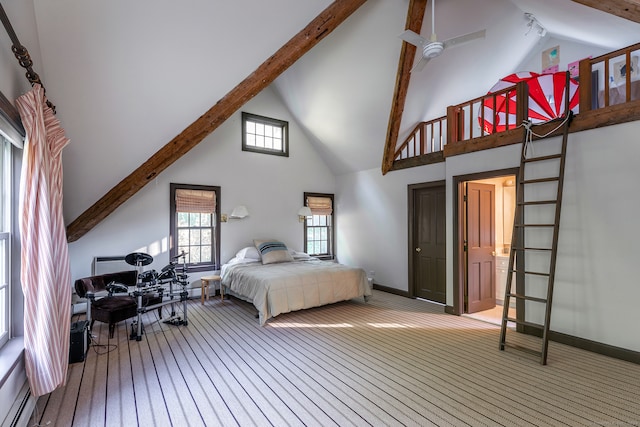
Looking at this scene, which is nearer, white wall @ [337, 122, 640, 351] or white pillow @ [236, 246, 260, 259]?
white wall @ [337, 122, 640, 351]

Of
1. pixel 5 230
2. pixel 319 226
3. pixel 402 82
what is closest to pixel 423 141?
pixel 402 82

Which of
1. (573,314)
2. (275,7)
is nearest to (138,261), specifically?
(275,7)

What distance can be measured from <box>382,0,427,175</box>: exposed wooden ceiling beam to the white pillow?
3.06 m

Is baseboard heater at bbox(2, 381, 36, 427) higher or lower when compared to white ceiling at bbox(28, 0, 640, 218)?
lower

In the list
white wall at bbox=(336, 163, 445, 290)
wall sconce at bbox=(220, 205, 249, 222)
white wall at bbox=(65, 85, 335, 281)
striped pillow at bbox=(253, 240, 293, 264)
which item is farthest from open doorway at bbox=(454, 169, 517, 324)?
wall sconce at bbox=(220, 205, 249, 222)

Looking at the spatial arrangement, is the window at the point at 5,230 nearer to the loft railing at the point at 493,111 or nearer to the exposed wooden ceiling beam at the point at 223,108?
the exposed wooden ceiling beam at the point at 223,108

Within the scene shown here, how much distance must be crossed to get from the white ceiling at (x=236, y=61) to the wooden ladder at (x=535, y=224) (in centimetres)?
182

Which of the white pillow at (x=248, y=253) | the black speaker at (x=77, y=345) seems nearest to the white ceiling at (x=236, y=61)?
the black speaker at (x=77, y=345)

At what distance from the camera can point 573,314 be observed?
3.57m

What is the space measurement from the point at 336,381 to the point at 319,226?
202 inches

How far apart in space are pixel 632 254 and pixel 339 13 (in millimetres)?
4296

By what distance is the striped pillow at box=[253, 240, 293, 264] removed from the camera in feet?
19.6

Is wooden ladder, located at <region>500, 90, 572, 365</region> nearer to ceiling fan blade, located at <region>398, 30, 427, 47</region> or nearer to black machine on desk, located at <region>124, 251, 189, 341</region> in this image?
ceiling fan blade, located at <region>398, 30, 427, 47</region>

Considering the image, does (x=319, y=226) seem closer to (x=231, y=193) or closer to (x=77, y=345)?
(x=231, y=193)
